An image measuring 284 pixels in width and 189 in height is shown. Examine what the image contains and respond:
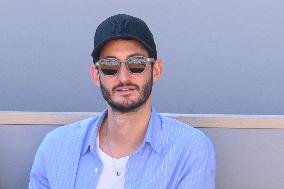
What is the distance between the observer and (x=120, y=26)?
217 centimetres

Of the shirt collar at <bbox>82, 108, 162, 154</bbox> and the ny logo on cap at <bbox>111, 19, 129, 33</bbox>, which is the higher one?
the ny logo on cap at <bbox>111, 19, 129, 33</bbox>

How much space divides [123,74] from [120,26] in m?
0.21

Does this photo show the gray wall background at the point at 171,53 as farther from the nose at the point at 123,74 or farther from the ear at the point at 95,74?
the nose at the point at 123,74

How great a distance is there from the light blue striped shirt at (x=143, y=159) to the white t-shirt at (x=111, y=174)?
2 centimetres

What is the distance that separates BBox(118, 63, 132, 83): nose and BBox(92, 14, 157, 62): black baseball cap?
0.41ft

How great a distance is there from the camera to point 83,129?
2377 millimetres

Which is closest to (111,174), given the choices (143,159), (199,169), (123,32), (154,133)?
(143,159)

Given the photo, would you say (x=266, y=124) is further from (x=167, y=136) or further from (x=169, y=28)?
(x=169, y=28)

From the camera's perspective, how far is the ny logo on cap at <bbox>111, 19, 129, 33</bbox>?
7.09 ft

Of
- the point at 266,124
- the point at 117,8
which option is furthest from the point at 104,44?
the point at 117,8

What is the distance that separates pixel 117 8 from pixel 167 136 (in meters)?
1.95

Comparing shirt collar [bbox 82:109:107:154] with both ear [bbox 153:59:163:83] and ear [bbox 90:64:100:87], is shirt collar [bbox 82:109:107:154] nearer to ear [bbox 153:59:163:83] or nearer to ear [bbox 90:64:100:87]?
ear [bbox 90:64:100:87]

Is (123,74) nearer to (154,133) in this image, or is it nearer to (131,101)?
(131,101)

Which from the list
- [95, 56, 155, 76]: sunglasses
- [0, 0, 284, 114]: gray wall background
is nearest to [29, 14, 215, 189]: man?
[95, 56, 155, 76]: sunglasses
